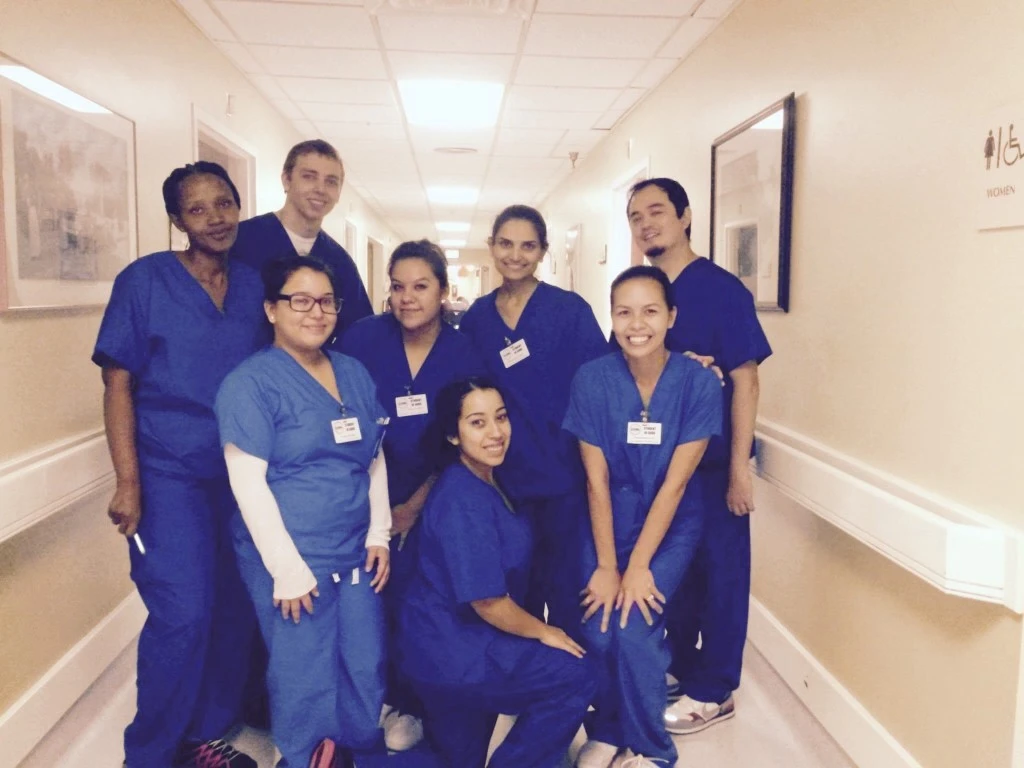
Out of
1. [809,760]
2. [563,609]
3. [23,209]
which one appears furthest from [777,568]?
[23,209]

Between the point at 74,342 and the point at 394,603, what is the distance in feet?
4.23

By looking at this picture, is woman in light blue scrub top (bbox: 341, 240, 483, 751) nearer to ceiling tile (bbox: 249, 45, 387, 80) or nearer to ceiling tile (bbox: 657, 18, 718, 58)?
ceiling tile (bbox: 657, 18, 718, 58)

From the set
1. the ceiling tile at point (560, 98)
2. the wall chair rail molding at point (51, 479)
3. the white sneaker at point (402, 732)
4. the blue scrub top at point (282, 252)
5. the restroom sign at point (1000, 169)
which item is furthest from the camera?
the ceiling tile at point (560, 98)

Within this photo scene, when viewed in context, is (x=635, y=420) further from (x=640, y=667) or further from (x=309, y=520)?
(x=309, y=520)

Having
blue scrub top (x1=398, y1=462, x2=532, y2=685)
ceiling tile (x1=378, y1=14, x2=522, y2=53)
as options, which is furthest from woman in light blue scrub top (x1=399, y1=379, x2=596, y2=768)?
ceiling tile (x1=378, y1=14, x2=522, y2=53)

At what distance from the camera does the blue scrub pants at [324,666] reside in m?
1.64

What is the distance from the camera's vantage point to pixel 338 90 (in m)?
4.12

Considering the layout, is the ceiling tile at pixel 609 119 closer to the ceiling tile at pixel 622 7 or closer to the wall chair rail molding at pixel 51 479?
the ceiling tile at pixel 622 7

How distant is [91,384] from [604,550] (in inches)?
66.7

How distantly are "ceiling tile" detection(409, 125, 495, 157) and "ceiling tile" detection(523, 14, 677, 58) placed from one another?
1.77 meters

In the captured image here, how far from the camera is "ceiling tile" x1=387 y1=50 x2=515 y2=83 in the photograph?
3479 mm

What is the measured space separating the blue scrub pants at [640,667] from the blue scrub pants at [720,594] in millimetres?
211

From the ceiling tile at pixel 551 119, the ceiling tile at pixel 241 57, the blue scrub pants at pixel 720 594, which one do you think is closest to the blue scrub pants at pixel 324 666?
Answer: the blue scrub pants at pixel 720 594

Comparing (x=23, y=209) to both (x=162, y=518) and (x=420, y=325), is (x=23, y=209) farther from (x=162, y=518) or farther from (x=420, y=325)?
(x=420, y=325)
